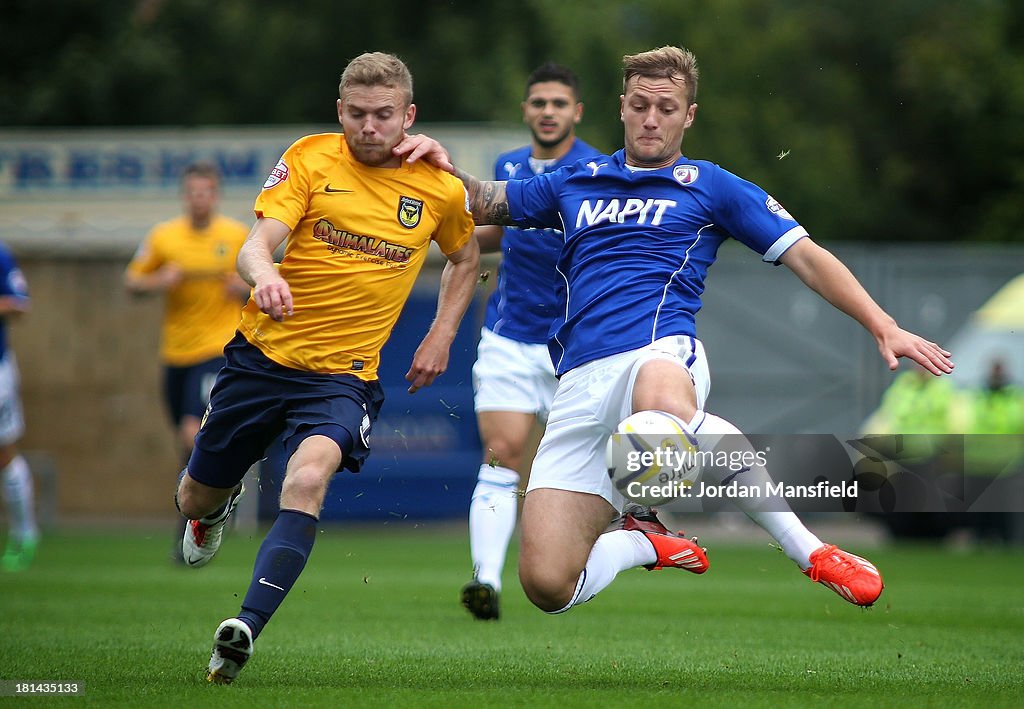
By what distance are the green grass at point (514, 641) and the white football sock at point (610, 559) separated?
1.06ft

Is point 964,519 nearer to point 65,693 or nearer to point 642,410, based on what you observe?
point 642,410

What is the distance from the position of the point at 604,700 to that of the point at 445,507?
12089mm

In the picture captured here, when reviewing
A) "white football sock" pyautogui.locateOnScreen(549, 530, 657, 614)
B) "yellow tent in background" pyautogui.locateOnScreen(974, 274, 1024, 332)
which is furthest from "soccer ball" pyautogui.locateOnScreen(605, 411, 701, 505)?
"yellow tent in background" pyautogui.locateOnScreen(974, 274, 1024, 332)

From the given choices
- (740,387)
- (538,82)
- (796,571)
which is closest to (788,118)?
(740,387)

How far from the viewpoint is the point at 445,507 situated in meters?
17.3

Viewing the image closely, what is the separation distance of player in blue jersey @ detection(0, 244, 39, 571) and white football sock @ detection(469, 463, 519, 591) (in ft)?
16.0

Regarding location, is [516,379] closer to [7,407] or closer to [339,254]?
[339,254]

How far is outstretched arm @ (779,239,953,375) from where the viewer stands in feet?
18.2

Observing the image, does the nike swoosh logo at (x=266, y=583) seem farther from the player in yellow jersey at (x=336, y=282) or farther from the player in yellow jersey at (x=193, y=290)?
the player in yellow jersey at (x=193, y=290)

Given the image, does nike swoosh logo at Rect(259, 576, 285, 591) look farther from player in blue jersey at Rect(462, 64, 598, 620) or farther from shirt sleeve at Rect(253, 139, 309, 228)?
player in blue jersey at Rect(462, 64, 598, 620)

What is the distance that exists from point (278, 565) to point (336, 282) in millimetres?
1229

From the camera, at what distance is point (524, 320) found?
8570 millimetres

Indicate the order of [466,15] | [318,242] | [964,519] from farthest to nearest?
1. [466,15]
2. [964,519]
3. [318,242]

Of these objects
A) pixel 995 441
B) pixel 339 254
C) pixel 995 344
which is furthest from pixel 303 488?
pixel 995 344
